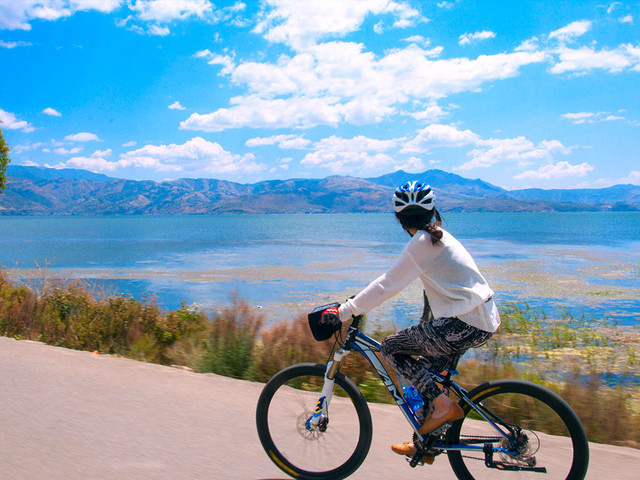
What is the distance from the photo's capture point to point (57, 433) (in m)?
3.75

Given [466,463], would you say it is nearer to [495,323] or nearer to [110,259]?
[495,323]

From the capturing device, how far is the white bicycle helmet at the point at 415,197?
115 inches

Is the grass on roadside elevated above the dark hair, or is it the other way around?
the dark hair

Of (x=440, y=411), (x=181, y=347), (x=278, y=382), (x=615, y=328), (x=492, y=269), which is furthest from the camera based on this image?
(x=492, y=269)

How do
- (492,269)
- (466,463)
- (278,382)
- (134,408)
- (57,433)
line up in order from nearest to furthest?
1. (466,463)
2. (278,382)
3. (57,433)
4. (134,408)
5. (492,269)

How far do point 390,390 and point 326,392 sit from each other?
40 centimetres

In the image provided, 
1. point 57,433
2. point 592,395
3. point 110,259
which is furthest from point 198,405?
point 110,259

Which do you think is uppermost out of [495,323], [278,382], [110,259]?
[495,323]

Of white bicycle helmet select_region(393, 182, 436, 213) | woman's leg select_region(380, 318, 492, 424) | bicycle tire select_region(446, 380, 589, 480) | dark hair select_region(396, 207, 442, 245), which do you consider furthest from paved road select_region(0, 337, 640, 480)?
white bicycle helmet select_region(393, 182, 436, 213)

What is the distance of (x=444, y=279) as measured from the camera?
2818 mm

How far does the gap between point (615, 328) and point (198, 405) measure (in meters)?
12.3

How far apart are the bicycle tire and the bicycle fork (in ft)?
2.47

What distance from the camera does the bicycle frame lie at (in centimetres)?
285

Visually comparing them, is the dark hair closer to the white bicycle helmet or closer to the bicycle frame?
the white bicycle helmet
